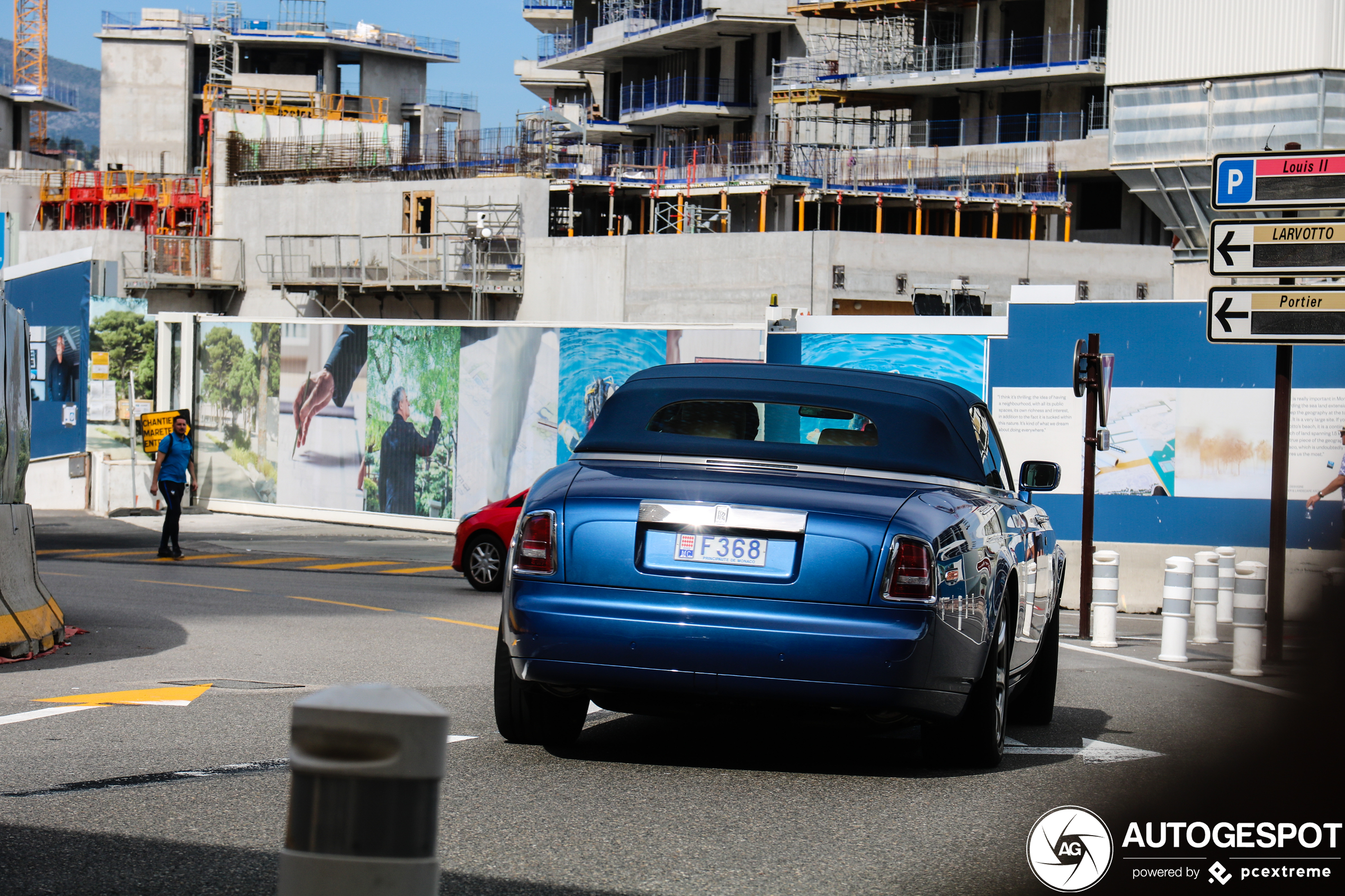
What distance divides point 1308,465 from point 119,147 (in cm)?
10587

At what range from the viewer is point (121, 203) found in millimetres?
82812

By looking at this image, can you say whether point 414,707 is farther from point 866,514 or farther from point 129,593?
point 129,593

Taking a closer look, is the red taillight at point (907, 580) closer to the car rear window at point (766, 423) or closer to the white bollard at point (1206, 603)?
the car rear window at point (766, 423)

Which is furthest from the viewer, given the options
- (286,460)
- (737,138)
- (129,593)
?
(737,138)

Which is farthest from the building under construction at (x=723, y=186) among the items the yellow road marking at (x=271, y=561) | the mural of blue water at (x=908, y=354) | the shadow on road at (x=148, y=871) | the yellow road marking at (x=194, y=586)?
the shadow on road at (x=148, y=871)

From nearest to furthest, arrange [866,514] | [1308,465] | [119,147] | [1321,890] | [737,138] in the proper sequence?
[1321,890] < [866,514] < [1308,465] < [737,138] < [119,147]

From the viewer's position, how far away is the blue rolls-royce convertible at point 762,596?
6.15 m

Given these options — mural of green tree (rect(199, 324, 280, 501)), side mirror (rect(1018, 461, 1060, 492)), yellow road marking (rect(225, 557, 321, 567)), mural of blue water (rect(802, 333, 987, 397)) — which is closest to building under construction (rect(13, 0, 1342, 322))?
mural of blue water (rect(802, 333, 987, 397))

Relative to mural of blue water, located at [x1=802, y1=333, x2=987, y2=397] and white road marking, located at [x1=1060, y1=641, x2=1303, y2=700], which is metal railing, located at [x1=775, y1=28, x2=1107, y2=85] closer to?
mural of blue water, located at [x1=802, y1=333, x2=987, y2=397]

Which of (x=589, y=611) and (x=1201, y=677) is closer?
(x=589, y=611)

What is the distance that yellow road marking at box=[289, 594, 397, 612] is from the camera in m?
15.1

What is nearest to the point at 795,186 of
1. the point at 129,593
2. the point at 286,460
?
the point at 286,460

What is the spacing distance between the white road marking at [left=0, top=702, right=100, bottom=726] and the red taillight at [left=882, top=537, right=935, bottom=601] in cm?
401

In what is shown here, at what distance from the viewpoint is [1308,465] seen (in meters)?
18.7
